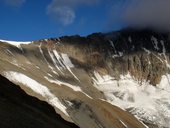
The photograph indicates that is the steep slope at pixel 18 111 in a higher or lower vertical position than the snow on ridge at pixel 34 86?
lower

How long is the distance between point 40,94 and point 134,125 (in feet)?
140

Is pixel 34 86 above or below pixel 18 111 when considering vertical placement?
above

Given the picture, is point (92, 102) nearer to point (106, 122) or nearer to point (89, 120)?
point (106, 122)

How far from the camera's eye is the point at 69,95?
561 feet

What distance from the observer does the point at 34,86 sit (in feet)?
525

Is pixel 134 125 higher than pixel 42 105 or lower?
higher

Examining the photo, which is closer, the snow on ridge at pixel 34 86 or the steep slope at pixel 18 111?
the steep slope at pixel 18 111

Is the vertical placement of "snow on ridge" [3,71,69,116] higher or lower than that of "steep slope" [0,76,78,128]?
higher

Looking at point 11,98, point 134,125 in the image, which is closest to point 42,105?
point 11,98

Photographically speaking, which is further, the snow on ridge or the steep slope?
the snow on ridge

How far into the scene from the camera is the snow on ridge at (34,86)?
153125mm

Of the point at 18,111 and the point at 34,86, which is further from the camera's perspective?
the point at 34,86

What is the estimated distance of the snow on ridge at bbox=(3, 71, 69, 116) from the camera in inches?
6029

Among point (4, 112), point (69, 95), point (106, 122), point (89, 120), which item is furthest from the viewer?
point (69, 95)
